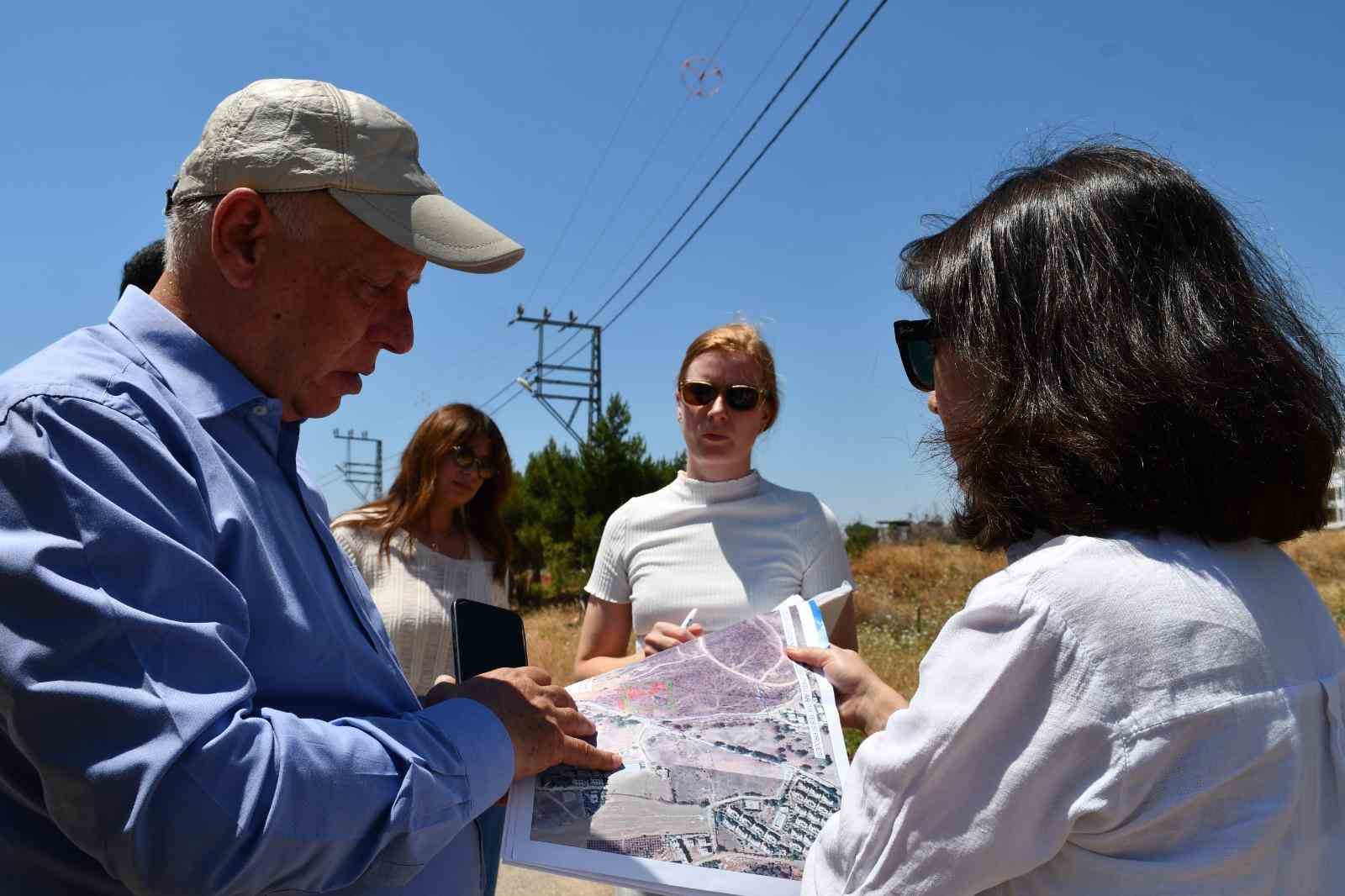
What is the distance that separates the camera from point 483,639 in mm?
1946

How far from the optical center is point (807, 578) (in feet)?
10.3

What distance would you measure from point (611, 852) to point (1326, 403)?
4.06ft

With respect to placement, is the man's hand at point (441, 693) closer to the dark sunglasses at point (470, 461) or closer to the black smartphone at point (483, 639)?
the black smartphone at point (483, 639)

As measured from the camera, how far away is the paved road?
477 centimetres

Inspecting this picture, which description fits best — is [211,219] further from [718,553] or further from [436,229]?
[718,553]

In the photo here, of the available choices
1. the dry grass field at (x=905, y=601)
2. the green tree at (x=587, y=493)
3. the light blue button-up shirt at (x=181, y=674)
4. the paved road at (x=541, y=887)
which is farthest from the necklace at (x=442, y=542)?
the green tree at (x=587, y=493)

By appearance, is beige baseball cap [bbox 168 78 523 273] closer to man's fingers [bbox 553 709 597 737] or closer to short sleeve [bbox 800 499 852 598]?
man's fingers [bbox 553 709 597 737]

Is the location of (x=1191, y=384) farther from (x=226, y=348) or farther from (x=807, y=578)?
(x=807, y=578)

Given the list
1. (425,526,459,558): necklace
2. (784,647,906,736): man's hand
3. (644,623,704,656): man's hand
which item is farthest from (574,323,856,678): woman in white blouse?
(784,647,906,736): man's hand

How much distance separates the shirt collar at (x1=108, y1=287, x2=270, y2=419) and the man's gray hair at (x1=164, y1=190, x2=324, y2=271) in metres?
0.11

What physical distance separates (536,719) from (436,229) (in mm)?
838

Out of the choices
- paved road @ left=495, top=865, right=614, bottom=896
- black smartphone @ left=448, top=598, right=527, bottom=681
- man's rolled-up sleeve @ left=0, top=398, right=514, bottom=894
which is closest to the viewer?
man's rolled-up sleeve @ left=0, top=398, right=514, bottom=894

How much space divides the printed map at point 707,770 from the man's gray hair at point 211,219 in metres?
0.98

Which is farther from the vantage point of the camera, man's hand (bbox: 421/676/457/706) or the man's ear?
man's hand (bbox: 421/676/457/706)
